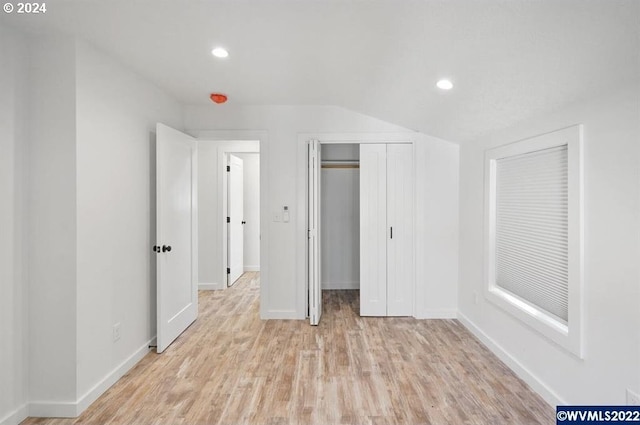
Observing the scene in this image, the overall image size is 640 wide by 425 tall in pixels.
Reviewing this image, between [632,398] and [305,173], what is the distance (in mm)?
2991

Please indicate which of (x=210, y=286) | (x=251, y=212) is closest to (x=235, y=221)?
(x=251, y=212)

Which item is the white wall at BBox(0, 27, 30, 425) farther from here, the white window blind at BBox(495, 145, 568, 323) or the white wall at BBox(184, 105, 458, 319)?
the white window blind at BBox(495, 145, 568, 323)

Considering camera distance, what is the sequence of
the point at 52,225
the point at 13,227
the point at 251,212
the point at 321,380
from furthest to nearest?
the point at 251,212
the point at 321,380
the point at 52,225
the point at 13,227

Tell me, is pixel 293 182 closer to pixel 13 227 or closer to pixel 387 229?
pixel 387 229

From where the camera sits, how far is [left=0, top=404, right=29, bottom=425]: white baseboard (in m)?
1.86

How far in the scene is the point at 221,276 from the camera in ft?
15.8

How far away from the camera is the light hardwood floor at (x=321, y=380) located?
6.48ft

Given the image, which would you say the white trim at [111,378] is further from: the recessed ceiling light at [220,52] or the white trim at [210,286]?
the recessed ceiling light at [220,52]

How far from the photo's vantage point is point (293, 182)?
3611mm

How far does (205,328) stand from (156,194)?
4.96ft

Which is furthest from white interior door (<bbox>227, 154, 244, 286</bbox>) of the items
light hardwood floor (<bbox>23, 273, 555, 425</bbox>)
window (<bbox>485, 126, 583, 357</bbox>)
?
window (<bbox>485, 126, 583, 357</bbox>)

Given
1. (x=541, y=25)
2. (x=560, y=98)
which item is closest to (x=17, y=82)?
(x=541, y=25)

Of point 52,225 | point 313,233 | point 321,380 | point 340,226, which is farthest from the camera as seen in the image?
point 340,226

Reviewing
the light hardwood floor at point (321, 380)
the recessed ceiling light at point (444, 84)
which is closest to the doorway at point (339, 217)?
the light hardwood floor at point (321, 380)
